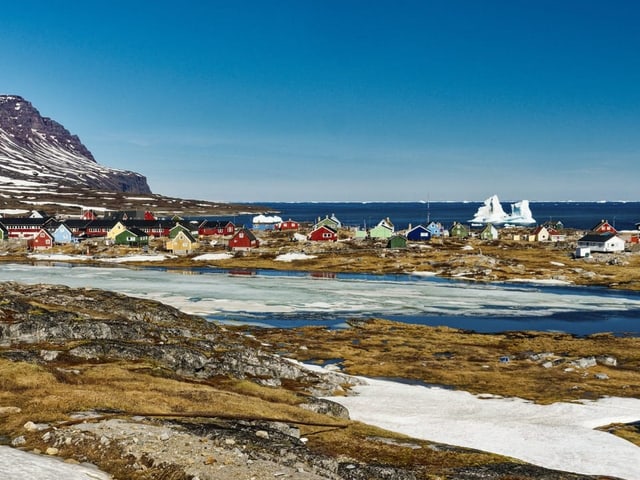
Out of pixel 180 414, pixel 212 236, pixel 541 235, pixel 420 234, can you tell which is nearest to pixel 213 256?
pixel 212 236

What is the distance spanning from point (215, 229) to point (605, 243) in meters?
110

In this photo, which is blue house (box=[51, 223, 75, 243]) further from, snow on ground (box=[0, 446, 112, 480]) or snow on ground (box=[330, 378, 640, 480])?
snow on ground (box=[0, 446, 112, 480])

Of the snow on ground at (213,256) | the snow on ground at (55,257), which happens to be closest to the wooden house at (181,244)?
the snow on ground at (213,256)

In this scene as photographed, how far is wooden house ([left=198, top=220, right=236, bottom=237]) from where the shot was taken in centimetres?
18750

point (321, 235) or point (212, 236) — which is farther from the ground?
point (321, 235)

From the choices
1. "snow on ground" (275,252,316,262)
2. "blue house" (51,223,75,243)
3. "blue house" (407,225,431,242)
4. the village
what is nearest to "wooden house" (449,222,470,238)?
the village

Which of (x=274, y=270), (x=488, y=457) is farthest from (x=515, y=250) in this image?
(x=488, y=457)

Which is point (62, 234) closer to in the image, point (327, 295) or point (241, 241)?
point (241, 241)

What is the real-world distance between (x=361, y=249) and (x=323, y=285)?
5030 centimetres

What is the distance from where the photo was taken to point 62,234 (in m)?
169

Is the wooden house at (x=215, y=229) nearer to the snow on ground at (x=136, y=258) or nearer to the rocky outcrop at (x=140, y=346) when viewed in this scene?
the snow on ground at (x=136, y=258)

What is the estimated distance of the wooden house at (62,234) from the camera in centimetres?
16850

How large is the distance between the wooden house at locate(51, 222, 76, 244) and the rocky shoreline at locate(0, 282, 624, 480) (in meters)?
130

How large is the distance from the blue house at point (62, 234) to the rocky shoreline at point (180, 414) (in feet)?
425
